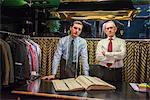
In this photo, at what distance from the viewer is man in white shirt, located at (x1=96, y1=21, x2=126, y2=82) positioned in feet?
11.0

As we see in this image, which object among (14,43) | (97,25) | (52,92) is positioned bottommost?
(52,92)

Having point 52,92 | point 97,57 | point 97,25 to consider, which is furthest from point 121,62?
point 52,92

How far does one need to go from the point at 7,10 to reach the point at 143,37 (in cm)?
218

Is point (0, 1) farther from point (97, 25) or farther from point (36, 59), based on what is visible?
point (97, 25)

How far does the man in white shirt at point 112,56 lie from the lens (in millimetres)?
3361

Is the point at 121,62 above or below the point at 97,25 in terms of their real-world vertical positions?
below

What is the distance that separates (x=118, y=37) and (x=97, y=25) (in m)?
0.38

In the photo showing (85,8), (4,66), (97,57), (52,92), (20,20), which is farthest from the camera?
(20,20)

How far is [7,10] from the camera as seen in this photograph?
12.0 feet

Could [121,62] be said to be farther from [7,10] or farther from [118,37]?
[7,10]

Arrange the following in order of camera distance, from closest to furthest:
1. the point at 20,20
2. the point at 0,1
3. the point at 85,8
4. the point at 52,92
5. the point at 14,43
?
the point at 52,92, the point at 85,8, the point at 14,43, the point at 0,1, the point at 20,20

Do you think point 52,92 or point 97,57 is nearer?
point 52,92

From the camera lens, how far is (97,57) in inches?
138

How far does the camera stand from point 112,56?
11.0 ft
